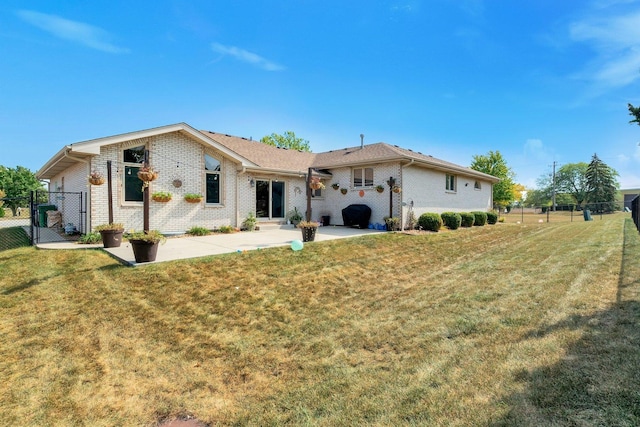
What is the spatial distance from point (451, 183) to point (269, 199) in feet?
33.9

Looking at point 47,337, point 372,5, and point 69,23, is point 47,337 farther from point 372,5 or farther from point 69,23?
point 372,5

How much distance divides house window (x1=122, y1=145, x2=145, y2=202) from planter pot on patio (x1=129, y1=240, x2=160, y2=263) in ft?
15.4

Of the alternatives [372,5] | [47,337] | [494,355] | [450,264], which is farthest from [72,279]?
[372,5]

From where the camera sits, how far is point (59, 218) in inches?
525

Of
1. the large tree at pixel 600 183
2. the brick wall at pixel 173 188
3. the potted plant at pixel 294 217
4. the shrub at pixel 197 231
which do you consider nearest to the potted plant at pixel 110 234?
the brick wall at pixel 173 188

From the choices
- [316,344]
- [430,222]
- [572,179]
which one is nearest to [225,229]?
[430,222]

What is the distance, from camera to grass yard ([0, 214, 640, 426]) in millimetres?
2227

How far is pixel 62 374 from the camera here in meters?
2.86

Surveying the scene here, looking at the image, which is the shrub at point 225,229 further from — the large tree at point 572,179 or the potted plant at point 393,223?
the large tree at point 572,179

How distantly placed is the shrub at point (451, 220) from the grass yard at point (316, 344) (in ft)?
25.4

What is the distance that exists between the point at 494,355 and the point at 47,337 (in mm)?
4990

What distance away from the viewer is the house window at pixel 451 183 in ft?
53.8

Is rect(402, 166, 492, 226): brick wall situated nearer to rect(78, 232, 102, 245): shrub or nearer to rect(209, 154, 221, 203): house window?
rect(209, 154, 221, 203): house window

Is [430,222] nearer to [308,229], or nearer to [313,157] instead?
[308,229]
